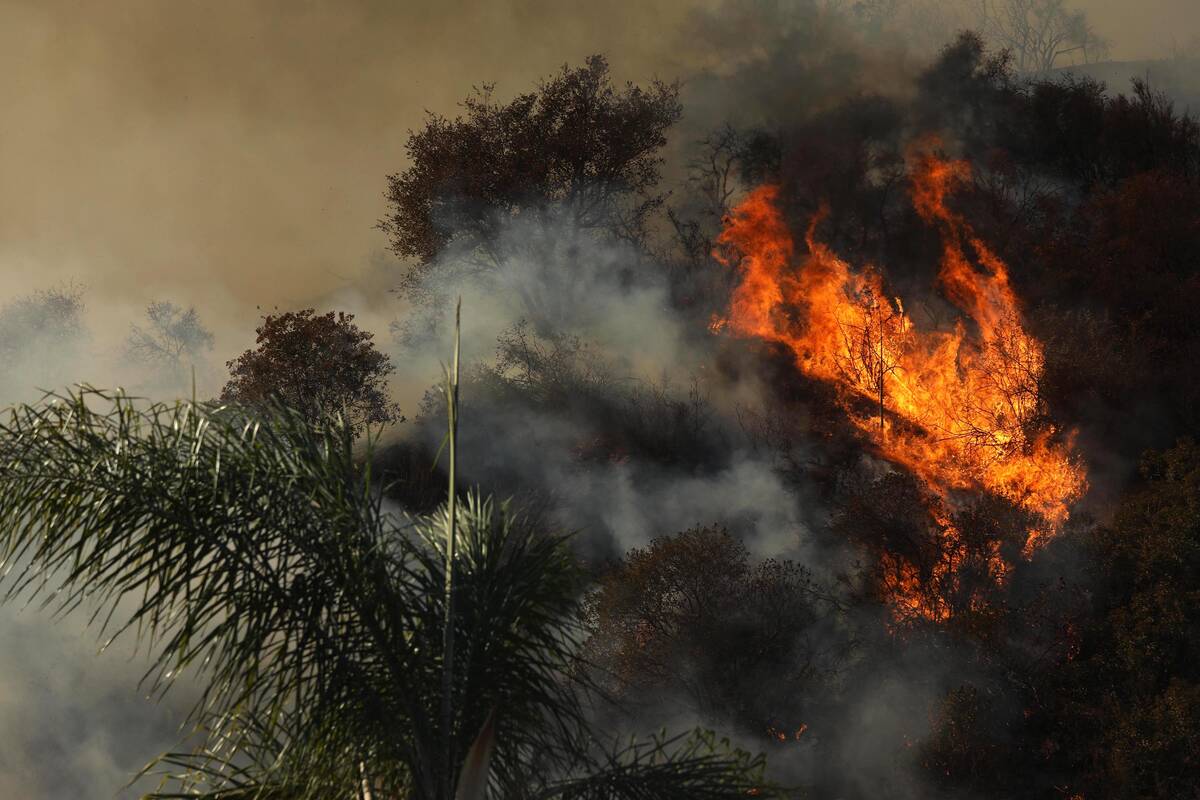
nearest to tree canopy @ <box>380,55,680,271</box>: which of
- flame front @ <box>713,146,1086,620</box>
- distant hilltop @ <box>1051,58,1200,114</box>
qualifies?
flame front @ <box>713,146,1086,620</box>

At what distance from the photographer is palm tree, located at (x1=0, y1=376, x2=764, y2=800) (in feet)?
14.0

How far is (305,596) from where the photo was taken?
4488 millimetres

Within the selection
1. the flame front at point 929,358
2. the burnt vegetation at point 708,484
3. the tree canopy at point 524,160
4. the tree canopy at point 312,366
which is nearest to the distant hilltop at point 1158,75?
the burnt vegetation at point 708,484

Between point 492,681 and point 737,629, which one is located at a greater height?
point 737,629

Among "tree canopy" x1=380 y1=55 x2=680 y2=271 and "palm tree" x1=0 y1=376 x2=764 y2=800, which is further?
"tree canopy" x1=380 y1=55 x2=680 y2=271

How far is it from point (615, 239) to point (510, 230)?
2.09 m

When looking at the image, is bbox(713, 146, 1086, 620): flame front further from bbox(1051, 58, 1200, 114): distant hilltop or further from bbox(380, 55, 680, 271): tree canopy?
bbox(1051, 58, 1200, 114): distant hilltop

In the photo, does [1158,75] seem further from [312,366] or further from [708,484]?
[312,366]

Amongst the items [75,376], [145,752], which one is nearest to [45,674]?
[145,752]

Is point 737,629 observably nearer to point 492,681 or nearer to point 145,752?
point 145,752

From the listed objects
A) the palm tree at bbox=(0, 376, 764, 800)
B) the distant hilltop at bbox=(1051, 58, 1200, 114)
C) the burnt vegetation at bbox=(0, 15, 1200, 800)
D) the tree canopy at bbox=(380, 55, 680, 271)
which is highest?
the distant hilltop at bbox=(1051, 58, 1200, 114)

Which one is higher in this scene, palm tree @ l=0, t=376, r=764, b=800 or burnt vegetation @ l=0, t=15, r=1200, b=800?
burnt vegetation @ l=0, t=15, r=1200, b=800

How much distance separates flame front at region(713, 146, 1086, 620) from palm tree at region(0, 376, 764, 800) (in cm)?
1093

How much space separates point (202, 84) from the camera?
22.0 metres
